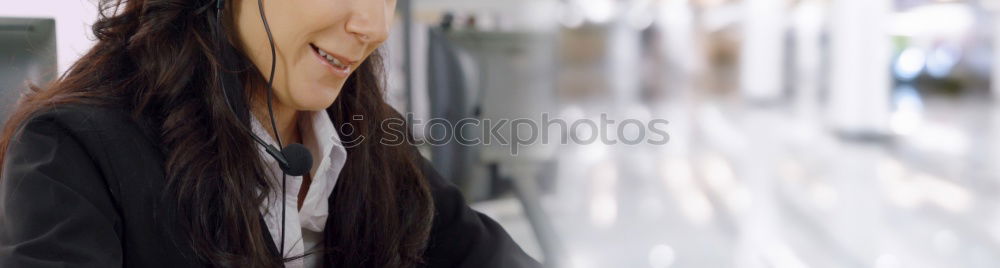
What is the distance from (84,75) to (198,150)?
0.45 ft

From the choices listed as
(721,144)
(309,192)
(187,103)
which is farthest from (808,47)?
(187,103)

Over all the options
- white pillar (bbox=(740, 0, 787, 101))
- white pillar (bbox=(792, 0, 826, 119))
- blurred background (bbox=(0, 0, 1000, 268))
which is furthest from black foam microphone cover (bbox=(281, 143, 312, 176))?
white pillar (bbox=(792, 0, 826, 119))

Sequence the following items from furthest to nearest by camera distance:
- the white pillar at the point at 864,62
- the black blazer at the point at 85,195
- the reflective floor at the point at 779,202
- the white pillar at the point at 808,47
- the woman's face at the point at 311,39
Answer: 1. the white pillar at the point at 808,47
2. the white pillar at the point at 864,62
3. the reflective floor at the point at 779,202
4. the woman's face at the point at 311,39
5. the black blazer at the point at 85,195

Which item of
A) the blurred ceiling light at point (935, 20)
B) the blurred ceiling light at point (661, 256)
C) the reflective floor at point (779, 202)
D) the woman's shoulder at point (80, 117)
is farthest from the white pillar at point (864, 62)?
the blurred ceiling light at point (935, 20)

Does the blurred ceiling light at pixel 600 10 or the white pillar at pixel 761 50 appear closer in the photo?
the white pillar at pixel 761 50

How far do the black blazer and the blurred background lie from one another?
22 centimetres

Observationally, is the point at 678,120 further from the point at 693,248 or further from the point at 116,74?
the point at 116,74

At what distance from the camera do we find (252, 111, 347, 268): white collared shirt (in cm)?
81

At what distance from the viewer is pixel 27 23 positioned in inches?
33.1

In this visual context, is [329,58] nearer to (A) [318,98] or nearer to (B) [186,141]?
(A) [318,98]

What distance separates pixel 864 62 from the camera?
23.0ft

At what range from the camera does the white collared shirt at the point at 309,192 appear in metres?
0.81

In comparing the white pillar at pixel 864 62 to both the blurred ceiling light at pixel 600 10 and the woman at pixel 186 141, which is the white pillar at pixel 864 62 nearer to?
the blurred ceiling light at pixel 600 10

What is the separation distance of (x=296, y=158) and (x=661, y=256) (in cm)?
273
